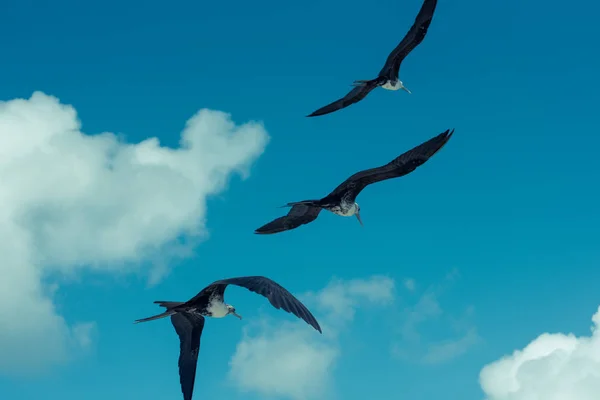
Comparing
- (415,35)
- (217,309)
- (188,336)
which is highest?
(415,35)

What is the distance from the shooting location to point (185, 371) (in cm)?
2198

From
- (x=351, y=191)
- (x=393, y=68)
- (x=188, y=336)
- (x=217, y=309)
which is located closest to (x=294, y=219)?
(x=351, y=191)

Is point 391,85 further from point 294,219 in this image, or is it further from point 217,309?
point 217,309

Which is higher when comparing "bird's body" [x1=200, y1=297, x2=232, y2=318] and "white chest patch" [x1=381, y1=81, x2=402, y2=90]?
"white chest patch" [x1=381, y1=81, x2=402, y2=90]

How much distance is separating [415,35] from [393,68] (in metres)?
2.21

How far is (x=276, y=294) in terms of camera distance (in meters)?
16.7

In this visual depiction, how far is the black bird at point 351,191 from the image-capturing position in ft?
75.9

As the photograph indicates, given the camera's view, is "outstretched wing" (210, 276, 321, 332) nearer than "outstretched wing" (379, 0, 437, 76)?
Yes

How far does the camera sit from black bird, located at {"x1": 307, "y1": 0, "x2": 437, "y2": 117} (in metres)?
28.1

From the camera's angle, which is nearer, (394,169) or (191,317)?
(191,317)

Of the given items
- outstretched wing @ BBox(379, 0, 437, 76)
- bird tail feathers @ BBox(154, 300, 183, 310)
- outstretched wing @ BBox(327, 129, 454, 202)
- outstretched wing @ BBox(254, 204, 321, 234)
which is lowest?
bird tail feathers @ BBox(154, 300, 183, 310)

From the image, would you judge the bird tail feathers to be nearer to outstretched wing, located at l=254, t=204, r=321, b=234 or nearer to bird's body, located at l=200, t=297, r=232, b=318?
bird's body, located at l=200, t=297, r=232, b=318

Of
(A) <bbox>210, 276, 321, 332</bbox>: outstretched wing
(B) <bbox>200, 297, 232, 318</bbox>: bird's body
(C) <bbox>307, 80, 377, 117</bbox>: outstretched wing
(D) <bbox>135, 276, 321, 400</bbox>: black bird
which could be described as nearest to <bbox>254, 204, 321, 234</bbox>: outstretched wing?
(C) <bbox>307, 80, 377, 117</bbox>: outstretched wing

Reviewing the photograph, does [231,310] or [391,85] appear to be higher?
[391,85]
